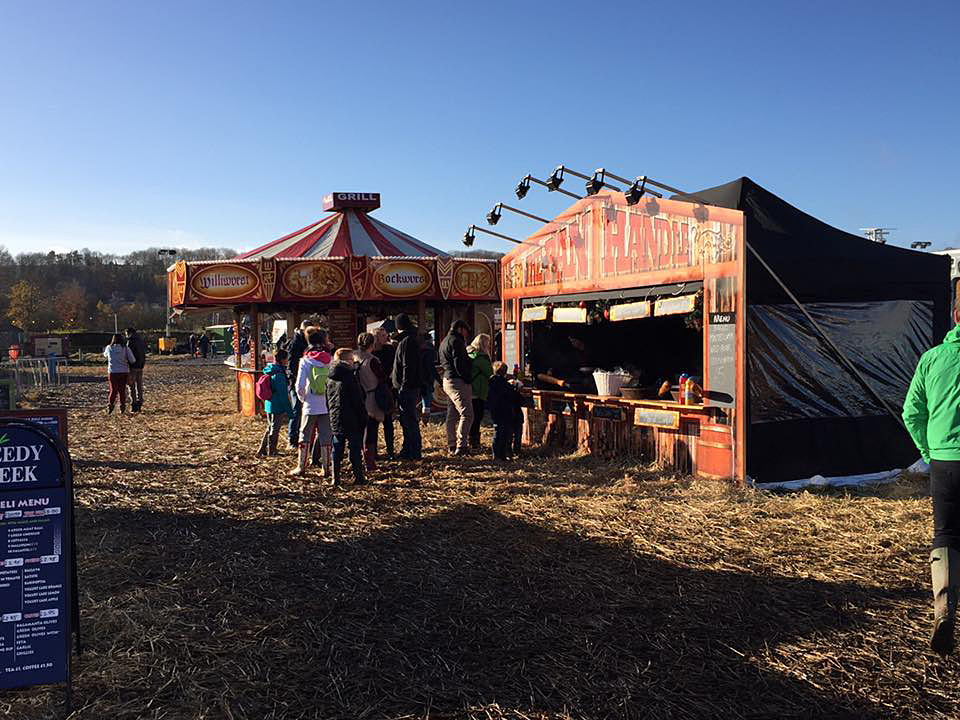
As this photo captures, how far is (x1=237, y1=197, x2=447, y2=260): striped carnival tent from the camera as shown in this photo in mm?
17469

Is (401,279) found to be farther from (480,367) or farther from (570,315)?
(570,315)

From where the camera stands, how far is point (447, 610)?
16.2 ft

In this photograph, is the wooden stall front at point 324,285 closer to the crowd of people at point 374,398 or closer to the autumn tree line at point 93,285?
the crowd of people at point 374,398

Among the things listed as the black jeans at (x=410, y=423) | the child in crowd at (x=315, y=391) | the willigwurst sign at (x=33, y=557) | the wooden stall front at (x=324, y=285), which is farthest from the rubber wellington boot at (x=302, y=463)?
the wooden stall front at (x=324, y=285)

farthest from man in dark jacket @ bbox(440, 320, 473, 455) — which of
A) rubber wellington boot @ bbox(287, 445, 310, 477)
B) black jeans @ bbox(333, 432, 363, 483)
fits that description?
rubber wellington boot @ bbox(287, 445, 310, 477)

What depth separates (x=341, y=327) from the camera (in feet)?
55.4

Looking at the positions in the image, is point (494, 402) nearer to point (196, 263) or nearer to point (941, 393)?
point (941, 393)

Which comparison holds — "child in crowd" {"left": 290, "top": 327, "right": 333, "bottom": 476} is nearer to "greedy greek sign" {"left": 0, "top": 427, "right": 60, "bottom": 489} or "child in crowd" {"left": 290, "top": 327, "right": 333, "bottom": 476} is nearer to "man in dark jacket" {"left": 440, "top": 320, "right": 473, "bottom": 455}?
"man in dark jacket" {"left": 440, "top": 320, "right": 473, "bottom": 455}

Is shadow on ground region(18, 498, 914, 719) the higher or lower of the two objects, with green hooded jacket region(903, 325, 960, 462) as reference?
lower

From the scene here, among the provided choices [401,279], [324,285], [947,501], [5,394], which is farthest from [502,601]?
[401,279]

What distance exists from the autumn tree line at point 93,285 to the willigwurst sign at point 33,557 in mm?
65996

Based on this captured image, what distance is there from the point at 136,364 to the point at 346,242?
530cm

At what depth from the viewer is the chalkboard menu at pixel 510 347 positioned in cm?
1256

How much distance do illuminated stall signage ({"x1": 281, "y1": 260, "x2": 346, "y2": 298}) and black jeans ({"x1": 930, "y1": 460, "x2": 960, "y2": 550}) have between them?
13383 millimetres
